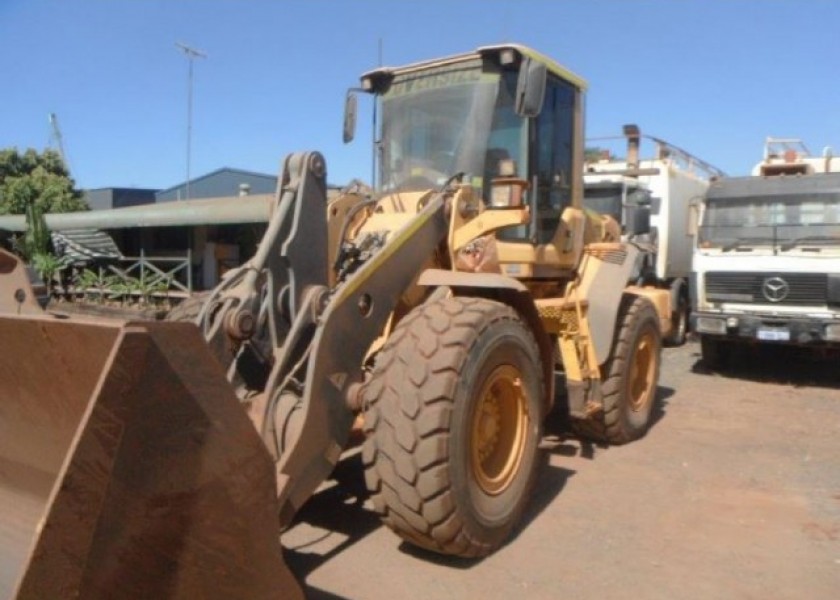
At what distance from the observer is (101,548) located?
2084 mm

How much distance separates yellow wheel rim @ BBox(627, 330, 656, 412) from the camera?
22.1 ft

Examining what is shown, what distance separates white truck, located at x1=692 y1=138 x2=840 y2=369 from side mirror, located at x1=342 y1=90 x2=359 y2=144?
19.3ft

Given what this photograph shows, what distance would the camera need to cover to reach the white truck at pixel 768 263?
8992 millimetres

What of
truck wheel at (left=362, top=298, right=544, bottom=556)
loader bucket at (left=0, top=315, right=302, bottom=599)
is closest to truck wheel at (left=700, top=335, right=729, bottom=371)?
truck wheel at (left=362, top=298, right=544, bottom=556)

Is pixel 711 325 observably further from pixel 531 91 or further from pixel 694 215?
pixel 531 91

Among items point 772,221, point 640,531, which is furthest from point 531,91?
point 772,221

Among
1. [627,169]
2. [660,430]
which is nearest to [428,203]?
[660,430]

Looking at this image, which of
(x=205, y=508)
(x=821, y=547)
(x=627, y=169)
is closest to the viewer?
(x=205, y=508)

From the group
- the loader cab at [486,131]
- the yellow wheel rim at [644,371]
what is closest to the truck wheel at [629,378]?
the yellow wheel rim at [644,371]

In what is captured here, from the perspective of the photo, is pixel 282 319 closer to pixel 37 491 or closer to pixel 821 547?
pixel 37 491

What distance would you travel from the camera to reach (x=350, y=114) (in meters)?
6.14

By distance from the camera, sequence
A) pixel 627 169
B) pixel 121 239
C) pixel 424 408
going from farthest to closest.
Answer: pixel 121 239, pixel 627 169, pixel 424 408

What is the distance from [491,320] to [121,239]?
1634cm

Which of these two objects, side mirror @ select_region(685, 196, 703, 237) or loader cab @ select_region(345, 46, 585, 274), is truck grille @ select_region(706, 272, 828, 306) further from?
loader cab @ select_region(345, 46, 585, 274)
